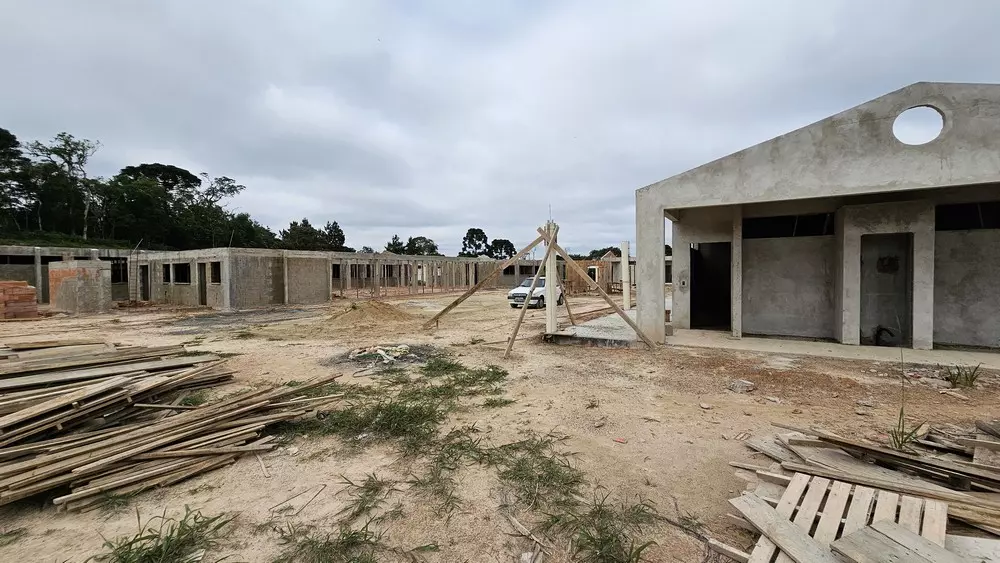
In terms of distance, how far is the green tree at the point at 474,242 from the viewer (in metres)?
101

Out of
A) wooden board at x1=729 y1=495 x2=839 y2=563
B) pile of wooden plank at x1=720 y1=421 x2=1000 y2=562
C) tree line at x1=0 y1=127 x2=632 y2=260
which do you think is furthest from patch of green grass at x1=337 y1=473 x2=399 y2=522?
tree line at x1=0 y1=127 x2=632 y2=260

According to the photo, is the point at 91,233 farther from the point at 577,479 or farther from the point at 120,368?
the point at 577,479

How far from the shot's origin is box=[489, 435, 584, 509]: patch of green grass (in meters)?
3.44

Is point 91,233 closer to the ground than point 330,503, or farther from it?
farther from it

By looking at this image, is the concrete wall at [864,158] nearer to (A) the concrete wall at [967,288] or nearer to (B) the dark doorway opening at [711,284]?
(A) the concrete wall at [967,288]

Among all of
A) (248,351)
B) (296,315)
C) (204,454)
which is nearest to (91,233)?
(296,315)

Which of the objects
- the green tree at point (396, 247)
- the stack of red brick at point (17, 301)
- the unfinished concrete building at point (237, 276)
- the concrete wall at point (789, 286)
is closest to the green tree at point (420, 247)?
the green tree at point (396, 247)

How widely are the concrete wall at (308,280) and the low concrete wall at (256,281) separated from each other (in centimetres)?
54

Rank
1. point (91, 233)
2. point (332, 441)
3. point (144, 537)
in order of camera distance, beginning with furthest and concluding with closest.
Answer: point (91, 233) → point (332, 441) → point (144, 537)

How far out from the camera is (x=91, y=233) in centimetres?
4212

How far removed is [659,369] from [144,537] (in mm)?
7332

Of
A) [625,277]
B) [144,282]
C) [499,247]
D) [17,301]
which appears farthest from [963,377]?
[499,247]

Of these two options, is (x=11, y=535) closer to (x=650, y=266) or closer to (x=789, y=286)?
(x=650, y=266)

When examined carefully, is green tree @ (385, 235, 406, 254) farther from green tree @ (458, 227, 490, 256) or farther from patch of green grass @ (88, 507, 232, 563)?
patch of green grass @ (88, 507, 232, 563)
